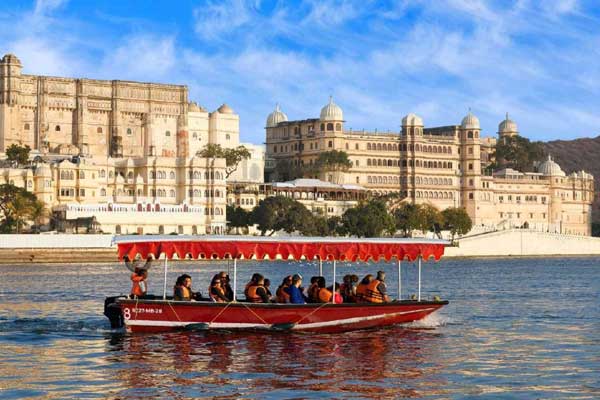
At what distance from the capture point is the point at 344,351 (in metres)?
31.3

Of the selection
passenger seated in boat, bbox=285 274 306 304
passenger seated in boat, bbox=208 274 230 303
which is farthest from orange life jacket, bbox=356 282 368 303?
passenger seated in boat, bbox=208 274 230 303

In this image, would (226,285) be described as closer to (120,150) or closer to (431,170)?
(120,150)

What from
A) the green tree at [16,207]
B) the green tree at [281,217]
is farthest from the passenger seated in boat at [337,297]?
the green tree at [281,217]

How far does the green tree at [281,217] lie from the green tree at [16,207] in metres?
22.8

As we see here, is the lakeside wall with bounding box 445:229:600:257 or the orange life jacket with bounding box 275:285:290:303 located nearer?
the orange life jacket with bounding box 275:285:290:303

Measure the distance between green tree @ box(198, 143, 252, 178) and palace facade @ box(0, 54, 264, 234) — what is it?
139 inches

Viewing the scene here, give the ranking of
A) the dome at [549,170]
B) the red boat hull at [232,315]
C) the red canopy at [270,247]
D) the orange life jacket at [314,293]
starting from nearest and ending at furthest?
the red boat hull at [232,315] < the red canopy at [270,247] < the orange life jacket at [314,293] < the dome at [549,170]

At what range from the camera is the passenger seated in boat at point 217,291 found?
34.6 metres

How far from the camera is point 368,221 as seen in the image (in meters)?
126

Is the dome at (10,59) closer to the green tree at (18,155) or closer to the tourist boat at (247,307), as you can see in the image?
the green tree at (18,155)

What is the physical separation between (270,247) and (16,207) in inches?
2958

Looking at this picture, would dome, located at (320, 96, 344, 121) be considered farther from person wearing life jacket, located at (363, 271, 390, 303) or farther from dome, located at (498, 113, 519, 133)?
person wearing life jacket, located at (363, 271, 390, 303)

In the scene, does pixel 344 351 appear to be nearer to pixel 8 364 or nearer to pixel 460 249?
pixel 8 364

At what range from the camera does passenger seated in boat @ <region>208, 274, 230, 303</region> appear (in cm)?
3456
